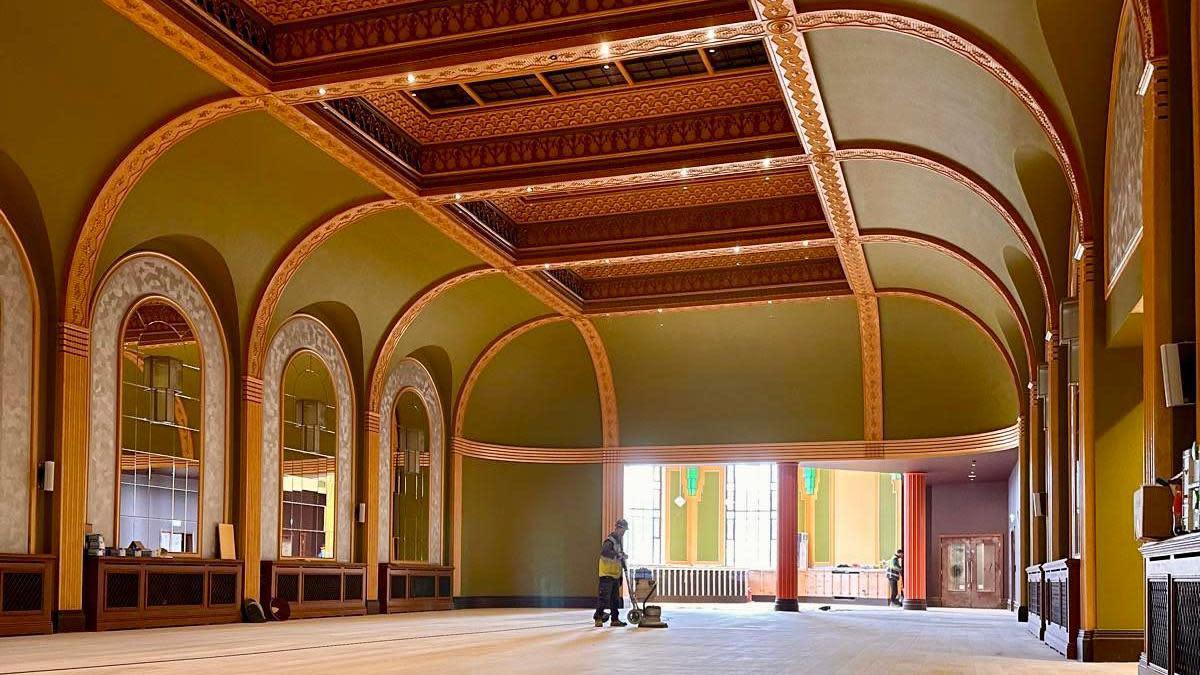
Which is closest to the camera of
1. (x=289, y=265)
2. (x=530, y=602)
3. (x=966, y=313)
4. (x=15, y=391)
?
(x=15, y=391)

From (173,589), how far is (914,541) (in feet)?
62.2

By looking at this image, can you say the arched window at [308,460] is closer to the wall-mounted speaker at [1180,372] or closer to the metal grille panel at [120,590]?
the metal grille panel at [120,590]

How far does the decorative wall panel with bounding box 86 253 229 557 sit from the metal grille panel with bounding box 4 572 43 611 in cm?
143

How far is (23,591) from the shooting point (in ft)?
43.0

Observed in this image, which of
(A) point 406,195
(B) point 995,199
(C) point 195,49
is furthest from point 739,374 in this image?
(C) point 195,49

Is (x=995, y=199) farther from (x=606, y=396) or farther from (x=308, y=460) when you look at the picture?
(x=606, y=396)

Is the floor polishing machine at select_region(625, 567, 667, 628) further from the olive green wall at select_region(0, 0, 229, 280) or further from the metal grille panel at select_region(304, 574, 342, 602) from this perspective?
the olive green wall at select_region(0, 0, 229, 280)

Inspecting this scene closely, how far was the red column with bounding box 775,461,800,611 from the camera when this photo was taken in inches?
998

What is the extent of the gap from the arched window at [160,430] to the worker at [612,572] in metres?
5.35

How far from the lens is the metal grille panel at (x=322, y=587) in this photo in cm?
1925

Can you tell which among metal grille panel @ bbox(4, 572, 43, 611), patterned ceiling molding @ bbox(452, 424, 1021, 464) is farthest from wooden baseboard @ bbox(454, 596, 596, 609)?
metal grille panel @ bbox(4, 572, 43, 611)

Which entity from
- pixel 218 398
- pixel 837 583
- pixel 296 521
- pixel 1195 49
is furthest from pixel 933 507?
pixel 1195 49

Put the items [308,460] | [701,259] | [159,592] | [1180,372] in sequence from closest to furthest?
[1180,372] < [159,592] < [308,460] < [701,259]

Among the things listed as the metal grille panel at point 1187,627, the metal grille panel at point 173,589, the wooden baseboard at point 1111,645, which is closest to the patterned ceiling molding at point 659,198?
the metal grille panel at point 173,589
